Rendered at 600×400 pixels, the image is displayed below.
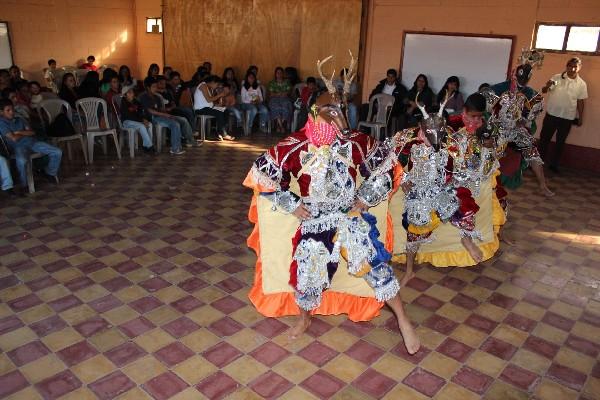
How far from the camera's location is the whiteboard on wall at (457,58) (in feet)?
27.5

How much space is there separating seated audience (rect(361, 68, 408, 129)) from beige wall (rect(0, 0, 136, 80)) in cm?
730

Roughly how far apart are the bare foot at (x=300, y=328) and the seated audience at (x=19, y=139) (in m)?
4.06

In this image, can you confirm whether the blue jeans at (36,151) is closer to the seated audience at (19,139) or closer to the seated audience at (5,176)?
the seated audience at (19,139)

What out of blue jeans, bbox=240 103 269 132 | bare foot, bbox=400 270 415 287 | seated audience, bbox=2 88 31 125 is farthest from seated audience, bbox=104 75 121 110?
bare foot, bbox=400 270 415 287

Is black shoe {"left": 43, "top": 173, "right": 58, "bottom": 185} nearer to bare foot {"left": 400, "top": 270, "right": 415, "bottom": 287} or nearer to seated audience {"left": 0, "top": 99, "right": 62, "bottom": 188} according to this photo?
seated audience {"left": 0, "top": 99, "right": 62, "bottom": 188}

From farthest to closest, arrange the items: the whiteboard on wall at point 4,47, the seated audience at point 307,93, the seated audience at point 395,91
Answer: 1. the whiteboard on wall at point 4,47
2. the seated audience at point 307,93
3. the seated audience at point 395,91

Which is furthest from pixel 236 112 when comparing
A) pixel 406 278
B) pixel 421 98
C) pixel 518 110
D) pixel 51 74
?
pixel 406 278

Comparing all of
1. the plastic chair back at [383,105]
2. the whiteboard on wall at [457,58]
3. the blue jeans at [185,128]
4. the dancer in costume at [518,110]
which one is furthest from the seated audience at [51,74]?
the dancer in costume at [518,110]

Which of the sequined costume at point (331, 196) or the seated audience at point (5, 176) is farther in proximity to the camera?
the seated audience at point (5, 176)

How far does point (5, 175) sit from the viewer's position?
572 centimetres

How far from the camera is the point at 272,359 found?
323cm

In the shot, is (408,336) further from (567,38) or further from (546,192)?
(567,38)

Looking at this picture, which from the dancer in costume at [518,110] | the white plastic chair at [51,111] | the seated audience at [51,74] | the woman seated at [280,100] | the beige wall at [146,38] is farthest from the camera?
the beige wall at [146,38]

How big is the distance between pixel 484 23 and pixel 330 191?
6.65 m
